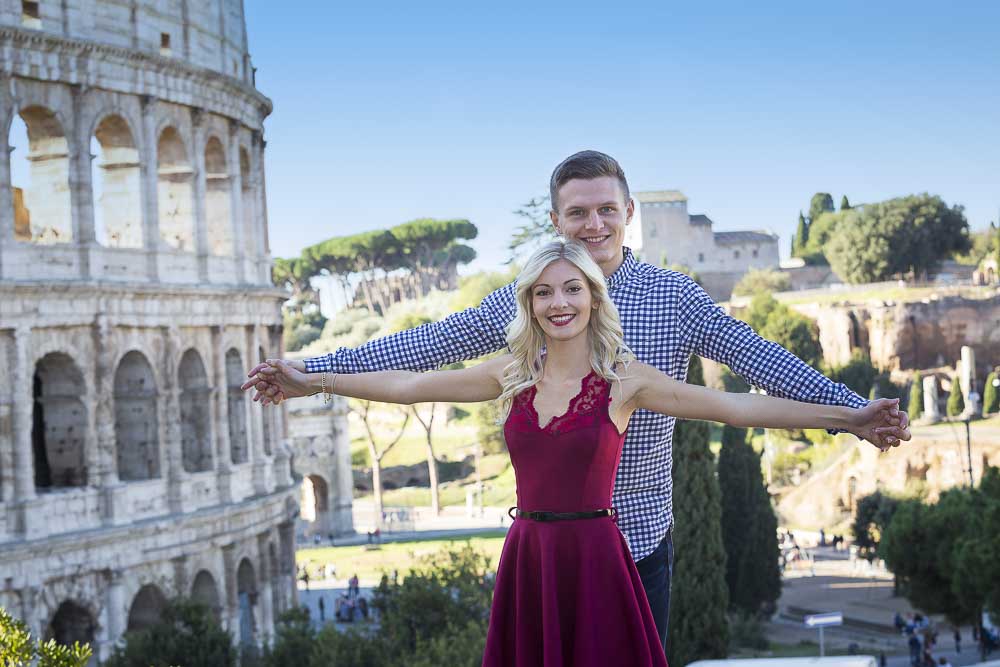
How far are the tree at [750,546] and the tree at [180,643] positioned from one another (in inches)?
609

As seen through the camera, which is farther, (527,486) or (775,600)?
(775,600)

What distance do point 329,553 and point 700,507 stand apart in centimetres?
2263

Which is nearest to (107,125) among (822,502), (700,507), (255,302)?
(255,302)

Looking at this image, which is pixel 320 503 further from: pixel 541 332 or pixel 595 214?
pixel 541 332

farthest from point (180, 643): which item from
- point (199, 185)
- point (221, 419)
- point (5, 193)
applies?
point (199, 185)

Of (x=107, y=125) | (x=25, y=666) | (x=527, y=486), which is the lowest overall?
(x=25, y=666)

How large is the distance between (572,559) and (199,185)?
20262 mm

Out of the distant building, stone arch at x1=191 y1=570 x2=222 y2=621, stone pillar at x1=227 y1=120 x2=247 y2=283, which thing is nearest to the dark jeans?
stone arch at x1=191 y1=570 x2=222 y2=621

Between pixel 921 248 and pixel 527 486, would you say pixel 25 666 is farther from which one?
pixel 921 248

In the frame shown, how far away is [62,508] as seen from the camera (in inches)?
799

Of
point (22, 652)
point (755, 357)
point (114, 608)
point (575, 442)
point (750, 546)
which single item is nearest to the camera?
point (575, 442)

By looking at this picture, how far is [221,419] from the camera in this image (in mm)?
23625

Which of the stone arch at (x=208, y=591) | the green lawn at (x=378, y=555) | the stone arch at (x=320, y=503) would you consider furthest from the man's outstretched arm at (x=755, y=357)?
the stone arch at (x=320, y=503)

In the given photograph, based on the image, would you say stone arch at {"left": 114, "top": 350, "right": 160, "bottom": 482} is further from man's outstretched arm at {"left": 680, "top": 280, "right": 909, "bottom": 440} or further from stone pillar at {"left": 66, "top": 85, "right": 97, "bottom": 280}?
man's outstretched arm at {"left": 680, "top": 280, "right": 909, "bottom": 440}
